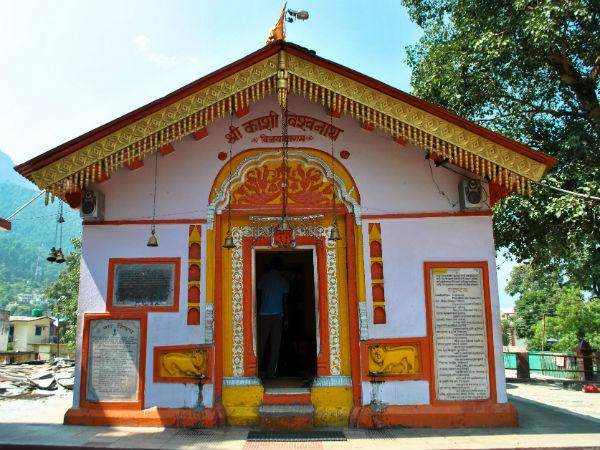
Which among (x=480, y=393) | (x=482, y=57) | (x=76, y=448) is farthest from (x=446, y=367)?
(x=482, y=57)

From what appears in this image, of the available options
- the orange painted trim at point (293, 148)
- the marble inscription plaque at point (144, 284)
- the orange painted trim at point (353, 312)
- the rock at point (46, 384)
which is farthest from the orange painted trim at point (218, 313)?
the rock at point (46, 384)

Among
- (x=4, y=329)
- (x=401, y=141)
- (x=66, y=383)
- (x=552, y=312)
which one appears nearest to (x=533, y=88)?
(x=401, y=141)

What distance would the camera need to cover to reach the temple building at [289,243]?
7.25 m

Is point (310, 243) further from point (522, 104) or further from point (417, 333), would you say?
point (522, 104)

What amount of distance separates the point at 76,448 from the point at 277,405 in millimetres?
2701

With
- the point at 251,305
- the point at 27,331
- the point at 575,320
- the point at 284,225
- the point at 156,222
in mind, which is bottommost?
the point at 27,331

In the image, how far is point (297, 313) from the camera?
11.8m

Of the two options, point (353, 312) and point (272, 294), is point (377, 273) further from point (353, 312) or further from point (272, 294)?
point (272, 294)

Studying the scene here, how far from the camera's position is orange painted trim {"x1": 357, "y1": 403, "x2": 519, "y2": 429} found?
7172 millimetres

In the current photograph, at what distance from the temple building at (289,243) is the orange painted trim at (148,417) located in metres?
0.02

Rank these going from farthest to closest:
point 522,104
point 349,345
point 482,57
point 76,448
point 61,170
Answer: point 522,104
point 482,57
point 349,345
point 61,170
point 76,448

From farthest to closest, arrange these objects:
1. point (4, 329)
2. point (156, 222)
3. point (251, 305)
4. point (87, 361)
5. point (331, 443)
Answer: point (4, 329) < point (156, 222) < point (251, 305) < point (87, 361) < point (331, 443)

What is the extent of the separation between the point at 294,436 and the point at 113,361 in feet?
9.65

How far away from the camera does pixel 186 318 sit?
762cm
